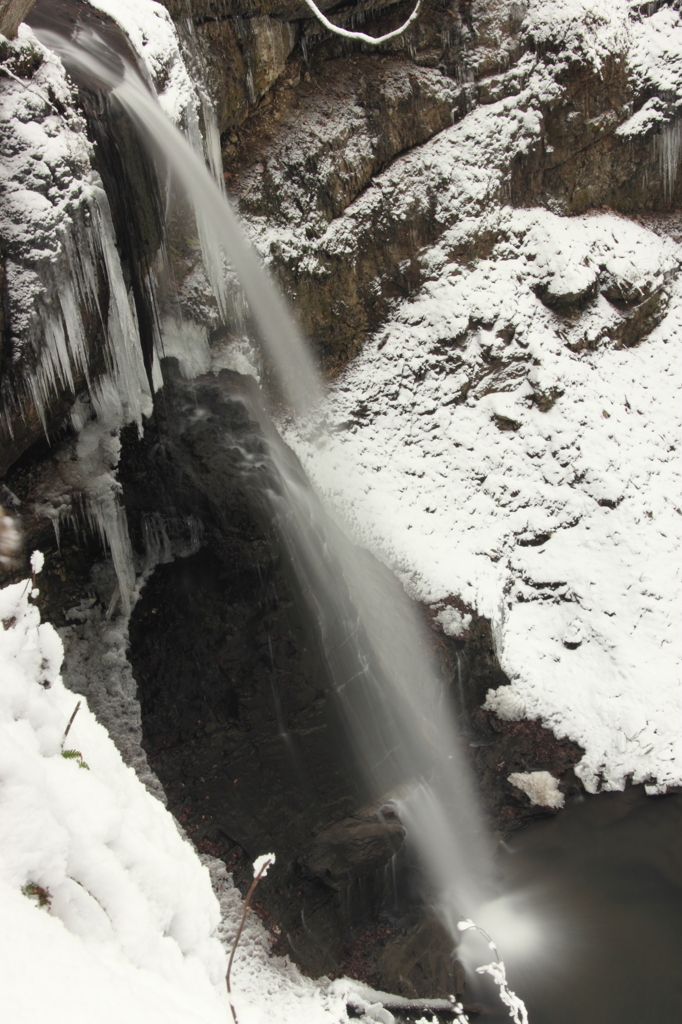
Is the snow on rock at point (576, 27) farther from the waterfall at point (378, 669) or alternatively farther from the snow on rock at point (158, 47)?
the snow on rock at point (158, 47)

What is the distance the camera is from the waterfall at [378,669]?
568 centimetres

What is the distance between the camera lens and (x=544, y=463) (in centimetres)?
795

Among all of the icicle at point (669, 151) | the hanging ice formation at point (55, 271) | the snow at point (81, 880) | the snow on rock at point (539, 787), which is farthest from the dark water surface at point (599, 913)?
the icicle at point (669, 151)

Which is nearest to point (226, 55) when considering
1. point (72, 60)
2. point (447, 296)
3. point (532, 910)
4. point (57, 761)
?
point (72, 60)

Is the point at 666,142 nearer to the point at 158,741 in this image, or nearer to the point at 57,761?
the point at 158,741

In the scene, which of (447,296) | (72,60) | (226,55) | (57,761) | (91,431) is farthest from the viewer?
(447,296)

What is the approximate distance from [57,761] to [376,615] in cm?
498

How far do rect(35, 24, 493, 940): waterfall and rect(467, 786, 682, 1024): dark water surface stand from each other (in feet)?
1.62

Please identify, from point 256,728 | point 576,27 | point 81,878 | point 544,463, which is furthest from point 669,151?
point 81,878

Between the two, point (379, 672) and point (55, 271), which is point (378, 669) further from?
point (55, 271)

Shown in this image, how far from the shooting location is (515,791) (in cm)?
638

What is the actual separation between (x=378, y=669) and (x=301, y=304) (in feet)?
15.8

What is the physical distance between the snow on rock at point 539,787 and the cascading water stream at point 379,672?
0.52 m

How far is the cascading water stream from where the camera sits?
5676 mm
